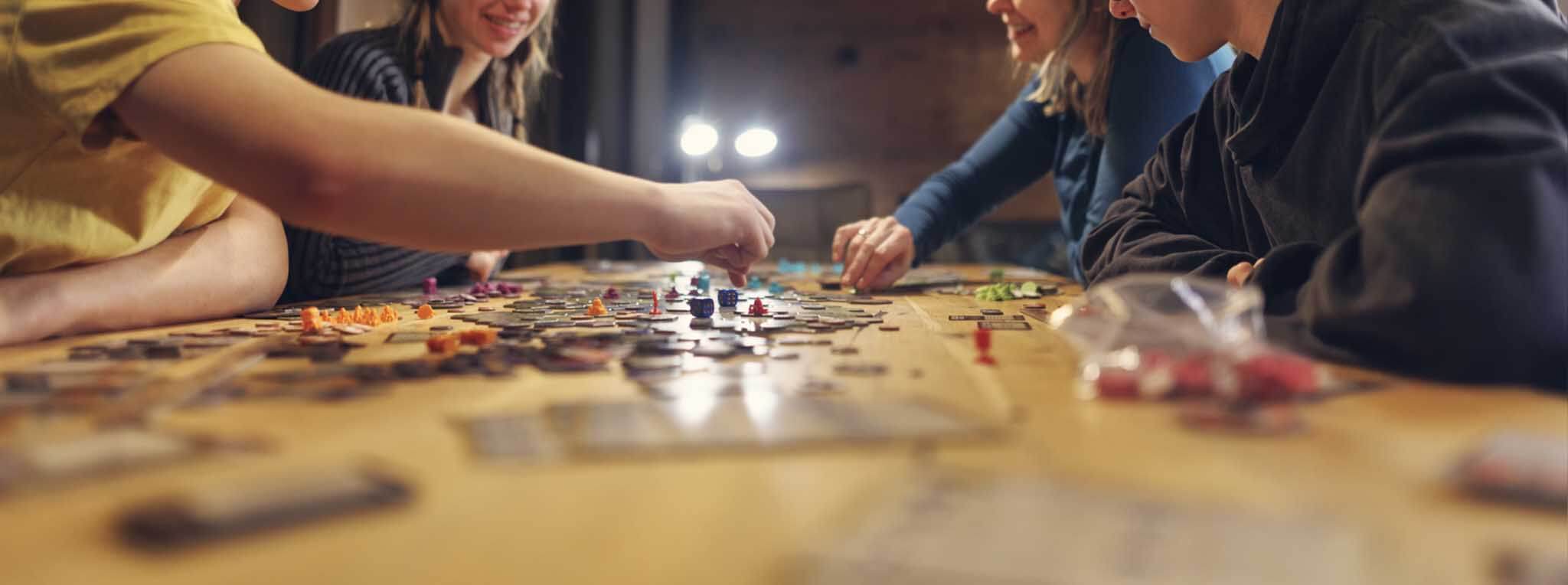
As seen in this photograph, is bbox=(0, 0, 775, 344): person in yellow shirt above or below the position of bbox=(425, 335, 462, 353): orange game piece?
above

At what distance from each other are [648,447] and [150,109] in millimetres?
665

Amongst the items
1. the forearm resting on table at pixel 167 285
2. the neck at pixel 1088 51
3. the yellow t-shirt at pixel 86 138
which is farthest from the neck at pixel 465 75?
the neck at pixel 1088 51

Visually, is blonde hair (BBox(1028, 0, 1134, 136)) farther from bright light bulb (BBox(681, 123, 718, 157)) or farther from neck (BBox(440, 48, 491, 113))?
bright light bulb (BBox(681, 123, 718, 157))

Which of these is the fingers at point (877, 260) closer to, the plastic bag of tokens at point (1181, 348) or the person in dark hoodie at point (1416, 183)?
the person in dark hoodie at point (1416, 183)

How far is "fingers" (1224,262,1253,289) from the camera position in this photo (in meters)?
1.15

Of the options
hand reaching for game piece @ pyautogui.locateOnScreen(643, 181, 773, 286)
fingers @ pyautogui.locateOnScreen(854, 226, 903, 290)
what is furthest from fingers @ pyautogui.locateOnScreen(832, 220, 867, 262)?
hand reaching for game piece @ pyautogui.locateOnScreen(643, 181, 773, 286)

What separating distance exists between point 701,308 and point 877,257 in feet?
2.33

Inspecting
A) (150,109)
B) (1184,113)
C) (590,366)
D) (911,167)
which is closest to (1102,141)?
(1184,113)

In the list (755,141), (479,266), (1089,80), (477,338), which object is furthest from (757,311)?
(755,141)

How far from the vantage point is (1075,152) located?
247cm

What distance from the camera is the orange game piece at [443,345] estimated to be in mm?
968

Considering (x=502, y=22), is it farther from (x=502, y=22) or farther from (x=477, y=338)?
(x=477, y=338)

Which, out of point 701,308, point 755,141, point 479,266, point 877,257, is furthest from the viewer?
point 755,141

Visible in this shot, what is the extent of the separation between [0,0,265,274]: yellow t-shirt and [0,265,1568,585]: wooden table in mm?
460
